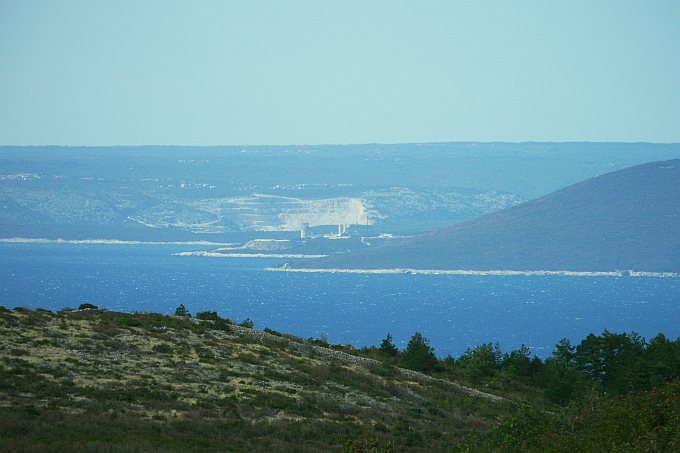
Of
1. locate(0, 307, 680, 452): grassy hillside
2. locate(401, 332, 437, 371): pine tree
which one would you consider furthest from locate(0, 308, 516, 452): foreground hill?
locate(401, 332, 437, 371): pine tree

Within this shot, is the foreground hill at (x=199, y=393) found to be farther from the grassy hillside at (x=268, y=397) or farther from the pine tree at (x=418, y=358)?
the pine tree at (x=418, y=358)

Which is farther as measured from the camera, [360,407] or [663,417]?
[360,407]

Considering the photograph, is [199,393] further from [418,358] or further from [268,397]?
[418,358]

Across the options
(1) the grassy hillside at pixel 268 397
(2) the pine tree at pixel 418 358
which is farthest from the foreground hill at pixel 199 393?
(2) the pine tree at pixel 418 358

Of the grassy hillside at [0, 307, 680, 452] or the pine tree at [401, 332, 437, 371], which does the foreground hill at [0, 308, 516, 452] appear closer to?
the grassy hillside at [0, 307, 680, 452]

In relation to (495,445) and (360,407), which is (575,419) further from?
(360,407)

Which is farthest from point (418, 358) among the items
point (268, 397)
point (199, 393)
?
point (199, 393)

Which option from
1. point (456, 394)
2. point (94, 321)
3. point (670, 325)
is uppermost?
point (94, 321)

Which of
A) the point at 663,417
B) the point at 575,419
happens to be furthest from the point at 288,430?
the point at 663,417
